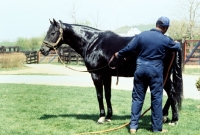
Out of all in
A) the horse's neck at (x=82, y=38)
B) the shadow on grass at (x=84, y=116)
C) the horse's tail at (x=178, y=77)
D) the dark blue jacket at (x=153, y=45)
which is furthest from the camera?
the shadow on grass at (x=84, y=116)

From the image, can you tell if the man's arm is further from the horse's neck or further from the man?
the horse's neck

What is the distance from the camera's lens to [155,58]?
239 inches

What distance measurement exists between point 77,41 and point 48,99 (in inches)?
159

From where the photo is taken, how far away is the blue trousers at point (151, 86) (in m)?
6.06

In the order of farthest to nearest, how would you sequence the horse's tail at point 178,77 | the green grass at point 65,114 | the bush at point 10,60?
the bush at point 10,60 < the horse's tail at point 178,77 < the green grass at point 65,114

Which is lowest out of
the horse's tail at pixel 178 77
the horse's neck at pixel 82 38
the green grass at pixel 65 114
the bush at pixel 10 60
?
the bush at pixel 10 60

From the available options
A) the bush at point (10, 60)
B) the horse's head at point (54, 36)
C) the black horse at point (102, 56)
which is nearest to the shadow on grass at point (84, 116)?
the black horse at point (102, 56)

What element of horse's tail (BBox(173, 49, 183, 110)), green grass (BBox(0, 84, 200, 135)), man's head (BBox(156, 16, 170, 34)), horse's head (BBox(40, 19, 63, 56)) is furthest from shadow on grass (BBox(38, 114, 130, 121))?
man's head (BBox(156, 16, 170, 34))

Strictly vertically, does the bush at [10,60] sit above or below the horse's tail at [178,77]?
below

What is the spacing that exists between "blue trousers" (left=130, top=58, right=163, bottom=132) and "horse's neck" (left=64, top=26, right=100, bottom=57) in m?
1.62

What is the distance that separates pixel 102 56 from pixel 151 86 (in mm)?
1467

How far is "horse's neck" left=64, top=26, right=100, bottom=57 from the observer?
7404mm

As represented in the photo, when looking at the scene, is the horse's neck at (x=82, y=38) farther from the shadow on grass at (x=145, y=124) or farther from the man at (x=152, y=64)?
the shadow on grass at (x=145, y=124)

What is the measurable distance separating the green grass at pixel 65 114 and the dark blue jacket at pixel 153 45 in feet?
5.08
